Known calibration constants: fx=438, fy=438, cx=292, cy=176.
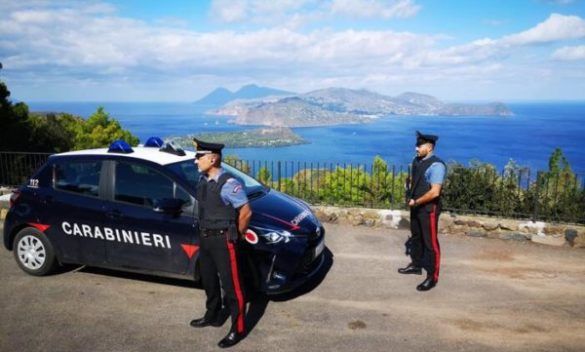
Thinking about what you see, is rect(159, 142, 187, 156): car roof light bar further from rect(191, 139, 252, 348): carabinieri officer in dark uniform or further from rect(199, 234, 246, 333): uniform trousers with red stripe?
rect(199, 234, 246, 333): uniform trousers with red stripe

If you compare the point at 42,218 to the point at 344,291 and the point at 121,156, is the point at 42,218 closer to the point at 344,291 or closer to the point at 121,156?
the point at 121,156

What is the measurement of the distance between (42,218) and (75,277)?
2.89ft

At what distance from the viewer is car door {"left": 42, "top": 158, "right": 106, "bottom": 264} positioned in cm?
511

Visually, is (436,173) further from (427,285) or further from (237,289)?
(237,289)

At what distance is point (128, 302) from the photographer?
492 cm

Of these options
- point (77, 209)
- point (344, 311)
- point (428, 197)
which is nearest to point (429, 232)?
point (428, 197)

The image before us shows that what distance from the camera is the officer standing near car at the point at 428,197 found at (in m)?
5.10

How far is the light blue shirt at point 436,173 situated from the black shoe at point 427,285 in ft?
3.98

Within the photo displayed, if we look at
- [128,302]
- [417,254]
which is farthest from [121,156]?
[417,254]

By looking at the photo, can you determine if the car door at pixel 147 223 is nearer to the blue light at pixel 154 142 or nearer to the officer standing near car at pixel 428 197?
the blue light at pixel 154 142

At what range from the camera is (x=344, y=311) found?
4.72 m

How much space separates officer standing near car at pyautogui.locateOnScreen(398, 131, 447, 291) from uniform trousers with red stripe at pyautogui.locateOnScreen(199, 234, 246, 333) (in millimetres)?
2432

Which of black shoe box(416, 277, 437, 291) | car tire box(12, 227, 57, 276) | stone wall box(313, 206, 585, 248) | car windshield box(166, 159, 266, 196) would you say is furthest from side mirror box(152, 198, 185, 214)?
stone wall box(313, 206, 585, 248)

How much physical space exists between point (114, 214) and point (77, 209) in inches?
21.6
